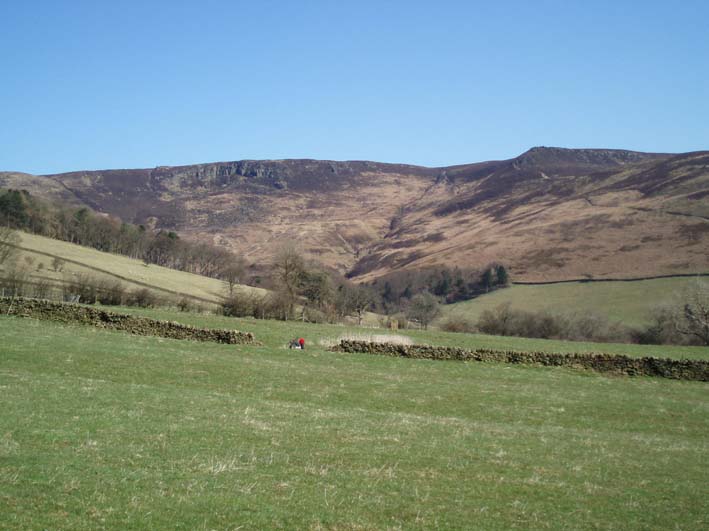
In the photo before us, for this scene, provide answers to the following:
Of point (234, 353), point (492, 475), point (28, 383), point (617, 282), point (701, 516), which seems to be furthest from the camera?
point (617, 282)

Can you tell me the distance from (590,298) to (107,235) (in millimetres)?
106322

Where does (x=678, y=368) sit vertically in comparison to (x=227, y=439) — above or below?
below

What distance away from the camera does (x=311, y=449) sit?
13.8 m

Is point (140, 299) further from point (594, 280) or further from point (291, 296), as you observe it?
point (594, 280)

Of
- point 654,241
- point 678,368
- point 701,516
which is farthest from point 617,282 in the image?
point 701,516

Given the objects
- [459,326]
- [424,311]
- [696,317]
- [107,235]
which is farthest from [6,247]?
[696,317]

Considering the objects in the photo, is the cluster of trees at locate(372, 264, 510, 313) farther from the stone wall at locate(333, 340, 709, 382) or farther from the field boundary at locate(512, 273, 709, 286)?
the stone wall at locate(333, 340, 709, 382)

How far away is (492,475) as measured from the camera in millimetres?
13141

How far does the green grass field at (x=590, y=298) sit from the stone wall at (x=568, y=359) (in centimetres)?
6058

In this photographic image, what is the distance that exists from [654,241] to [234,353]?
151533mm

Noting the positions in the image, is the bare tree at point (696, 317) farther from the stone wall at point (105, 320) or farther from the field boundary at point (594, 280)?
the stone wall at point (105, 320)

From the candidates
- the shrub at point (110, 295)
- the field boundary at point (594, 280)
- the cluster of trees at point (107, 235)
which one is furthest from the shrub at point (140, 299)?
the field boundary at point (594, 280)

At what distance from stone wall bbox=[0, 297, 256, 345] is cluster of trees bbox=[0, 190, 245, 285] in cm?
7132

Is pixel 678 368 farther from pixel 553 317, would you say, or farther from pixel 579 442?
pixel 553 317
